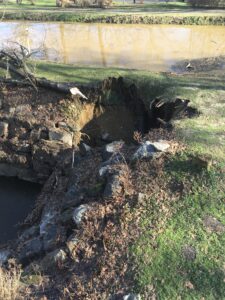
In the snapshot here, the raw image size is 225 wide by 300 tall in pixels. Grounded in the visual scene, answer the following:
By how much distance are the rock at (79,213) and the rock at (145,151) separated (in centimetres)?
168

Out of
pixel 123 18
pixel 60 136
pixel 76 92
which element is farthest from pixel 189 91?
pixel 123 18

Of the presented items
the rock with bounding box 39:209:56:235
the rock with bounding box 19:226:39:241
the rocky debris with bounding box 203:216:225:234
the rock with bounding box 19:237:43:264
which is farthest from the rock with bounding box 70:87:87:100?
the rocky debris with bounding box 203:216:225:234

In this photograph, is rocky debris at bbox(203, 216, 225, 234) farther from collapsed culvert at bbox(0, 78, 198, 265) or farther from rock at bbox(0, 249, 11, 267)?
rock at bbox(0, 249, 11, 267)

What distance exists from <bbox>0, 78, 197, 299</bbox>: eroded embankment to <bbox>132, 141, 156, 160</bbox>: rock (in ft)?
0.08

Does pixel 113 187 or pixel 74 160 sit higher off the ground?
pixel 113 187

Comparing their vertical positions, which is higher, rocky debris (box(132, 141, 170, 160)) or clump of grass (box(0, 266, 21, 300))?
rocky debris (box(132, 141, 170, 160))

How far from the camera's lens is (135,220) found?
26.6ft

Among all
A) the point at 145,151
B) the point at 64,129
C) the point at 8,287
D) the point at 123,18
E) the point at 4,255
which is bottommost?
the point at 4,255

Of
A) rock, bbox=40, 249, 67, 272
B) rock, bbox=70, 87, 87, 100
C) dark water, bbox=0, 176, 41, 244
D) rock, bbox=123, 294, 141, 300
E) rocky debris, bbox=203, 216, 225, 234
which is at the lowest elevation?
dark water, bbox=0, 176, 41, 244

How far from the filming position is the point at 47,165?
42.5 ft

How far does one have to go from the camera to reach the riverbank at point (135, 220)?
7.16 m

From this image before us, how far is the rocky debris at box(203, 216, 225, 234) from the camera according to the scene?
7.90m

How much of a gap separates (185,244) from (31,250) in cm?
312

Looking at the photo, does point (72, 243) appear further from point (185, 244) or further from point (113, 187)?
point (185, 244)
